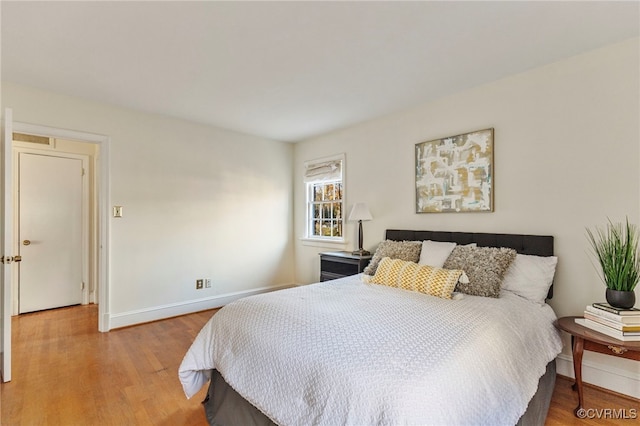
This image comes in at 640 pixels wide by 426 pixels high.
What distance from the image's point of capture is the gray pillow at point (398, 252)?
9.23ft

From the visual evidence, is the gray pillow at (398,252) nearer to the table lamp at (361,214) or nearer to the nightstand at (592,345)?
the table lamp at (361,214)

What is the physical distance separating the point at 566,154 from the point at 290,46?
219 centimetres

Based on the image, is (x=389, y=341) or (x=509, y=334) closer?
(x=389, y=341)

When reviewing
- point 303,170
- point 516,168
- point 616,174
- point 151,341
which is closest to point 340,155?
point 303,170

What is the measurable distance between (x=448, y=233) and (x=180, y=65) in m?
2.73

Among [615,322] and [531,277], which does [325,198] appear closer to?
[531,277]

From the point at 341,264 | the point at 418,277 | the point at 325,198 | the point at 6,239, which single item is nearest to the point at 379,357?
the point at 418,277

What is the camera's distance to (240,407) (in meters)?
1.62

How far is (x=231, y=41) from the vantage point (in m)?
2.08

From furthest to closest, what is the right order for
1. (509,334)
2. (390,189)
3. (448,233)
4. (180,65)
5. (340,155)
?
(340,155) → (390,189) → (448,233) → (180,65) → (509,334)

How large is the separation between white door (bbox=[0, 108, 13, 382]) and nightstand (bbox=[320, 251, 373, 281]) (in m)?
2.78

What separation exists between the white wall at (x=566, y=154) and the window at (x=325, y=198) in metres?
1.39

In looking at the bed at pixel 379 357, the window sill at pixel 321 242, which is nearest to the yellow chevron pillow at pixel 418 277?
the bed at pixel 379 357

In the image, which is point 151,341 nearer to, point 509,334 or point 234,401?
point 234,401
